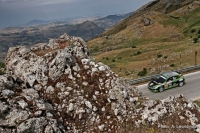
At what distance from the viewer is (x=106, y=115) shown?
1356 centimetres

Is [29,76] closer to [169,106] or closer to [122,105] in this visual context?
[122,105]

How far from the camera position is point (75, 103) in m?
13.5

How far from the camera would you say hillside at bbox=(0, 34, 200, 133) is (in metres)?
11.6

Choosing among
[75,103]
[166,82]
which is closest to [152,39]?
[166,82]

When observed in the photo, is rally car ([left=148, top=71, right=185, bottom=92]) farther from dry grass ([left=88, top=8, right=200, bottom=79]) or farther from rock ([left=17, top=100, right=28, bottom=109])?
rock ([left=17, top=100, right=28, bottom=109])

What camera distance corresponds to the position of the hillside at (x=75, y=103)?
37.9 ft

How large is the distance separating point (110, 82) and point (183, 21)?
259 ft

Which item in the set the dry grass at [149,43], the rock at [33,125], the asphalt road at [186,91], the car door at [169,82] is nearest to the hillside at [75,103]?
the rock at [33,125]

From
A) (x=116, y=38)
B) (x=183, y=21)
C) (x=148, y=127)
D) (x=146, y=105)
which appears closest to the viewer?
(x=148, y=127)

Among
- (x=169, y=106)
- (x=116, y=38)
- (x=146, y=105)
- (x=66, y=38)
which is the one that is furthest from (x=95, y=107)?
(x=116, y=38)

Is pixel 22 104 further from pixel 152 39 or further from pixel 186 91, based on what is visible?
pixel 152 39

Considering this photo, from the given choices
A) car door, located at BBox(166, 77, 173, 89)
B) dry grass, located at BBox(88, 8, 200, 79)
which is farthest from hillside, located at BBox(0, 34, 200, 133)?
dry grass, located at BBox(88, 8, 200, 79)

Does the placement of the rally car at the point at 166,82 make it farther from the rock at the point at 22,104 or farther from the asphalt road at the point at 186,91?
the rock at the point at 22,104

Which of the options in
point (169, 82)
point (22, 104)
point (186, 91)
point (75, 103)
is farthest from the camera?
point (169, 82)
